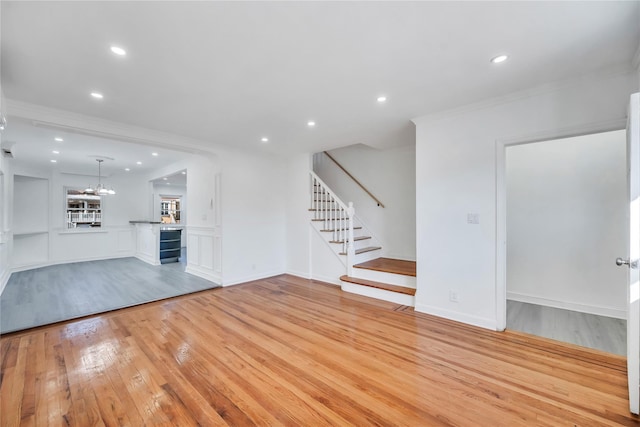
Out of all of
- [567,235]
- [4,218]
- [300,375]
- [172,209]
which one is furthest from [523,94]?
[172,209]

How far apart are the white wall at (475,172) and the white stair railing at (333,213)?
1418mm

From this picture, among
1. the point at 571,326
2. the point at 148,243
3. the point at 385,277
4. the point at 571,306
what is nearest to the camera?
the point at 571,326

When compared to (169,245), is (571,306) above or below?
below

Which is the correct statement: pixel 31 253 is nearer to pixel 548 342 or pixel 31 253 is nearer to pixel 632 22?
pixel 548 342

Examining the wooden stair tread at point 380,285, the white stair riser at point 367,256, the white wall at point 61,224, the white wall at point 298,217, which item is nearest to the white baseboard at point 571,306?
the wooden stair tread at point 380,285

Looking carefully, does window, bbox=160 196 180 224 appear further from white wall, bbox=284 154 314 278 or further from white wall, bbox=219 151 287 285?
white wall, bbox=284 154 314 278

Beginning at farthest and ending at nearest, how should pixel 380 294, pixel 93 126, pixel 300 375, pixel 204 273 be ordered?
pixel 204 273, pixel 380 294, pixel 93 126, pixel 300 375

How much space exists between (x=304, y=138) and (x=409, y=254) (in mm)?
2909

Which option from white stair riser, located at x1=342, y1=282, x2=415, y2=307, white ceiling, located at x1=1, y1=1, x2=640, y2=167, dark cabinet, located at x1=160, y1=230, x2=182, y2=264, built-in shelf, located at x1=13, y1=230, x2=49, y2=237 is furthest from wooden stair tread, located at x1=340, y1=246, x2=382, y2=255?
built-in shelf, located at x1=13, y1=230, x2=49, y2=237

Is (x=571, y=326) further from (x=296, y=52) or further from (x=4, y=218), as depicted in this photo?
(x=4, y=218)

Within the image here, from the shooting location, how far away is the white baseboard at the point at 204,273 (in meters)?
4.94

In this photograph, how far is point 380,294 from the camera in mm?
4000

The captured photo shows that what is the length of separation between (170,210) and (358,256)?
812 centimetres

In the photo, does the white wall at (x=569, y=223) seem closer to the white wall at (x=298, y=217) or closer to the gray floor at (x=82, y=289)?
the white wall at (x=298, y=217)
